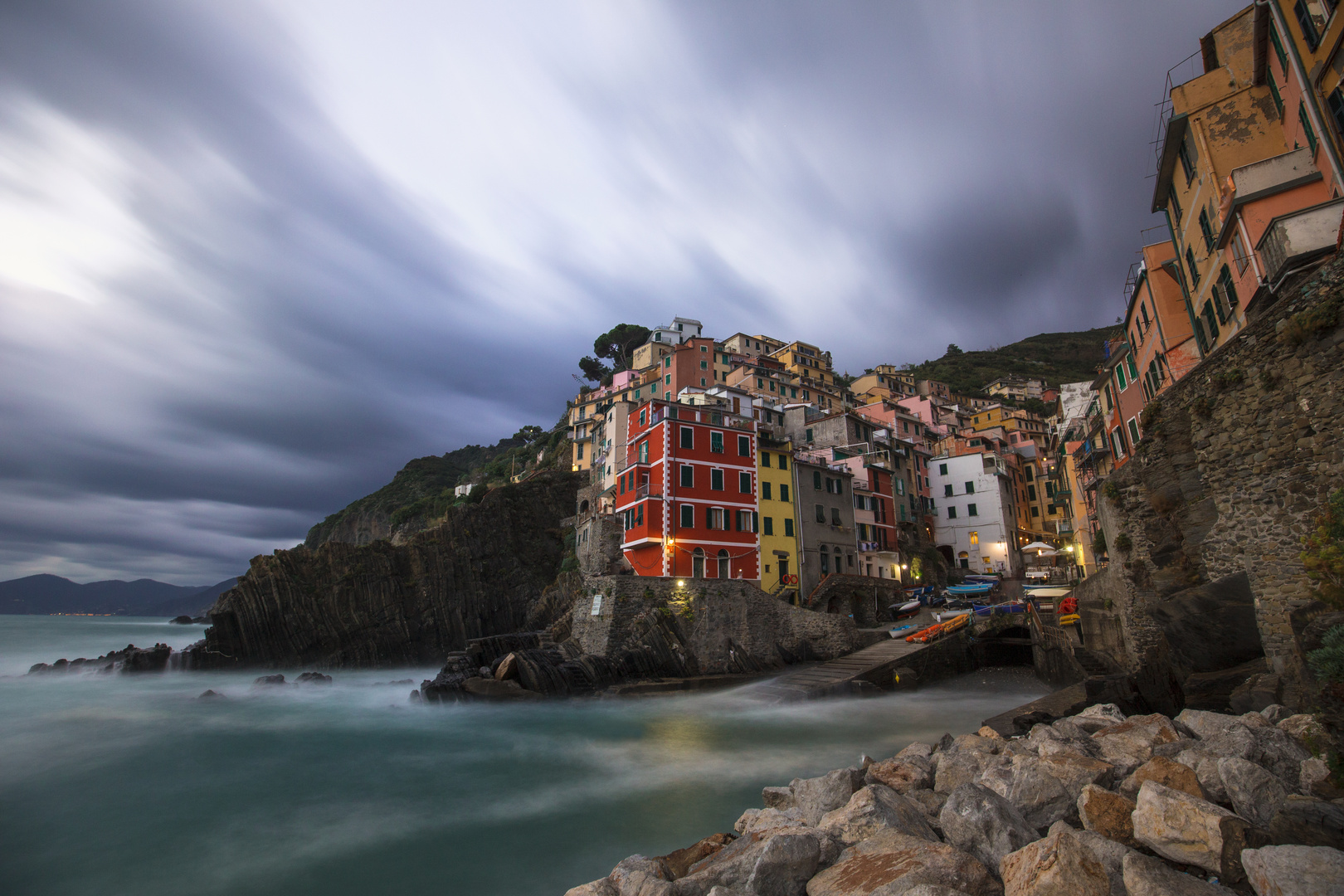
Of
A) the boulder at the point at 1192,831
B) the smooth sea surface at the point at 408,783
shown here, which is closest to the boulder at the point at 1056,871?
the boulder at the point at 1192,831

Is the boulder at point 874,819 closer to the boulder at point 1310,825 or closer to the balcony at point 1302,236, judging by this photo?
the boulder at point 1310,825

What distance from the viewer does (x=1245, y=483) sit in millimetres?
10914

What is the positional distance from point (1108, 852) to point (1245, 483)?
29.8ft

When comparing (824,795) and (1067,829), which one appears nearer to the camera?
(1067,829)

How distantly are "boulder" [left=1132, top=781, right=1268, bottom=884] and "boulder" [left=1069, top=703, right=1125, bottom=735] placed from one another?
6.27 metres

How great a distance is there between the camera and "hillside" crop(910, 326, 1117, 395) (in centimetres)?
11838

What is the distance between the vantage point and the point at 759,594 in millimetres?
33094

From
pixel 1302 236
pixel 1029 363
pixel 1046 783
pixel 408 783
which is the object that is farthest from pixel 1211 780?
pixel 1029 363

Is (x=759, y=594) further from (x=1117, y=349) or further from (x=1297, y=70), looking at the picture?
(x=1297, y=70)

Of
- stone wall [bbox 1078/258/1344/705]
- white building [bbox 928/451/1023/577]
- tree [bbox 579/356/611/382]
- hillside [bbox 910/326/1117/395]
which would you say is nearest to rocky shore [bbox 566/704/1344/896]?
stone wall [bbox 1078/258/1344/705]

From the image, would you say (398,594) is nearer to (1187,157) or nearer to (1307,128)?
(1187,157)

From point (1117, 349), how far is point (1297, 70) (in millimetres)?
16252

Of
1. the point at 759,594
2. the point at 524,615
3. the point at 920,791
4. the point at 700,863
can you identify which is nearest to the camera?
the point at 700,863

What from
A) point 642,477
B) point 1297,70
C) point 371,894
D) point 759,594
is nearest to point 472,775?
point 371,894
